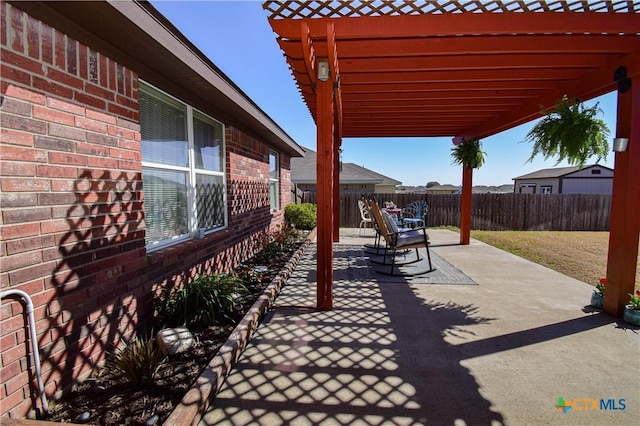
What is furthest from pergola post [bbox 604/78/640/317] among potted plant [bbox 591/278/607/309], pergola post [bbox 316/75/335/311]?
pergola post [bbox 316/75/335/311]

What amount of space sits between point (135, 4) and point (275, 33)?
3.59 feet

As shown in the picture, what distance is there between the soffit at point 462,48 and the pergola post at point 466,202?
230cm

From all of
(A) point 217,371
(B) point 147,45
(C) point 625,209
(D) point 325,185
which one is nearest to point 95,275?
(A) point 217,371

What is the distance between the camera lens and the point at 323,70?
10.00 feet

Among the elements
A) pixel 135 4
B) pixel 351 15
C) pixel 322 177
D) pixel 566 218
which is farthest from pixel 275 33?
pixel 566 218

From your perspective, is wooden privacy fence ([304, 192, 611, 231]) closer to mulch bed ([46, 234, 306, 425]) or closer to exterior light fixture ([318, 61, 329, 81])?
exterior light fixture ([318, 61, 329, 81])

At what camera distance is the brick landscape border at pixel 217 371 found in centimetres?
164

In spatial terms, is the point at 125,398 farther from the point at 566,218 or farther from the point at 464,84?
the point at 566,218

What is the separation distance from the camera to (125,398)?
181 centimetres

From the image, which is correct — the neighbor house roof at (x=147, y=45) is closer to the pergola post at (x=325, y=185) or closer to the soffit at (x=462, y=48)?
the soffit at (x=462, y=48)

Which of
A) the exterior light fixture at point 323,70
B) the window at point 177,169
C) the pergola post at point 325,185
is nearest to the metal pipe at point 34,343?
the window at point 177,169

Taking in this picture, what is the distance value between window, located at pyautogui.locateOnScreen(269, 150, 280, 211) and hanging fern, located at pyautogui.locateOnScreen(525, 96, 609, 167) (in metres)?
5.36

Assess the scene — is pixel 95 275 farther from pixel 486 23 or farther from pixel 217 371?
pixel 486 23

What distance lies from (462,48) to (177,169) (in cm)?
310
